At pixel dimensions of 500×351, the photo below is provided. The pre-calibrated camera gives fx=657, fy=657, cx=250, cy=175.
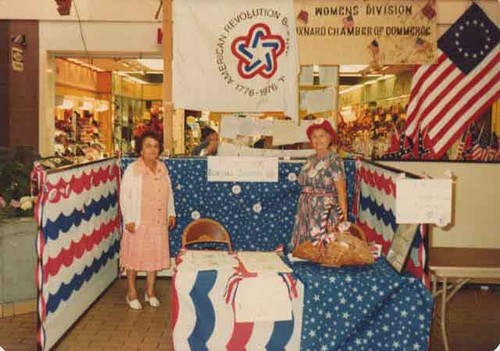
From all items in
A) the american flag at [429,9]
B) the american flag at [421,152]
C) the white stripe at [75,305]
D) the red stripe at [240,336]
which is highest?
the american flag at [429,9]

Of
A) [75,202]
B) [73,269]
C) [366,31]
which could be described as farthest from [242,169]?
[73,269]

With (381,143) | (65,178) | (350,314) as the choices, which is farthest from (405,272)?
(381,143)

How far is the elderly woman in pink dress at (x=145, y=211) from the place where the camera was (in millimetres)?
5820

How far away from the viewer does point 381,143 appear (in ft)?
32.6

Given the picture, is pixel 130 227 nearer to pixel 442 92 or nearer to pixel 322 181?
pixel 322 181

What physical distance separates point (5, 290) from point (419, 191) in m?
3.80

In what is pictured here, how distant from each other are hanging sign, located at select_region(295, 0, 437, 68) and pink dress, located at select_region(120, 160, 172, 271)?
1.91 meters

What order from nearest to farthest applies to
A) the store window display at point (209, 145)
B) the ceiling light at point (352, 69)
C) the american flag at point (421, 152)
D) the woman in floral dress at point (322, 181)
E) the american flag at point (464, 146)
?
the woman in floral dress at point (322, 181) → the store window display at point (209, 145) → the american flag at point (421, 152) → the american flag at point (464, 146) → the ceiling light at point (352, 69)

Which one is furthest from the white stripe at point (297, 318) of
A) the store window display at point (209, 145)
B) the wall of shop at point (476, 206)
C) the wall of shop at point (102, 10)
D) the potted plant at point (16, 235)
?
the wall of shop at point (102, 10)

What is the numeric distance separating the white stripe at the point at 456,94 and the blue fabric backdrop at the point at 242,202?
0.95 m

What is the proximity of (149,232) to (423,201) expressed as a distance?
2775mm

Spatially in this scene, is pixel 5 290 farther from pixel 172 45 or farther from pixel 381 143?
pixel 381 143

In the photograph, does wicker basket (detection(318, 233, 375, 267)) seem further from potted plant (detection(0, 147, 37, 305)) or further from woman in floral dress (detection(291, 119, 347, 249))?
potted plant (detection(0, 147, 37, 305))

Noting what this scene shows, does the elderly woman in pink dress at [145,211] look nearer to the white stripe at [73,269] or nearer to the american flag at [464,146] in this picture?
the white stripe at [73,269]
